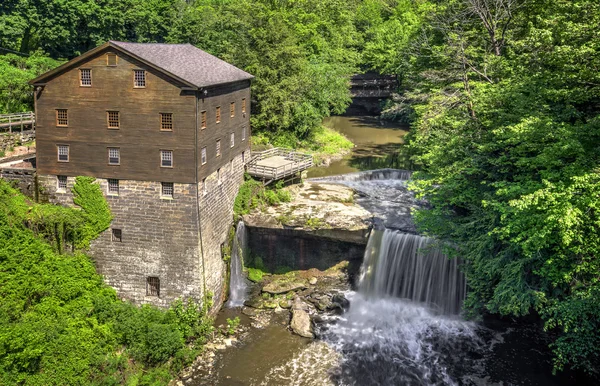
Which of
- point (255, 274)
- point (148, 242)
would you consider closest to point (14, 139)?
point (148, 242)

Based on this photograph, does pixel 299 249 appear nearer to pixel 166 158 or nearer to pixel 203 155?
pixel 203 155

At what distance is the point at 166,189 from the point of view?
29984 millimetres

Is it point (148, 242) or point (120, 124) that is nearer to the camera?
point (120, 124)

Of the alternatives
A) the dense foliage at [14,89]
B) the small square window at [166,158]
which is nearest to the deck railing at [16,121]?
the dense foliage at [14,89]

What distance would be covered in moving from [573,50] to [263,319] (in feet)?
71.4

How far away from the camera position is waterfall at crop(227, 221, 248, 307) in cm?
3450

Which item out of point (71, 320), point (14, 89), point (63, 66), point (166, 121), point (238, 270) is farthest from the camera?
point (14, 89)

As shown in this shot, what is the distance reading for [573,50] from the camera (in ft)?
71.8

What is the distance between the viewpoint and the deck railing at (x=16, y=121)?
132ft

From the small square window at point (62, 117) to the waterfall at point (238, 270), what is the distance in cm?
1254

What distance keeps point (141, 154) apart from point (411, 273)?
17934mm

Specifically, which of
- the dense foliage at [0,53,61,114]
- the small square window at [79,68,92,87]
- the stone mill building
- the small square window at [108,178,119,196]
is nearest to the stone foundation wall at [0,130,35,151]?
the dense foliage at [0,53,61,114]

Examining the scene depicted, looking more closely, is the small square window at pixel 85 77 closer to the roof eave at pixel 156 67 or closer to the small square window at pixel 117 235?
the roof eave at pixel 156 67

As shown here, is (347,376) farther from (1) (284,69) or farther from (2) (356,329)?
(1) (284,69)
